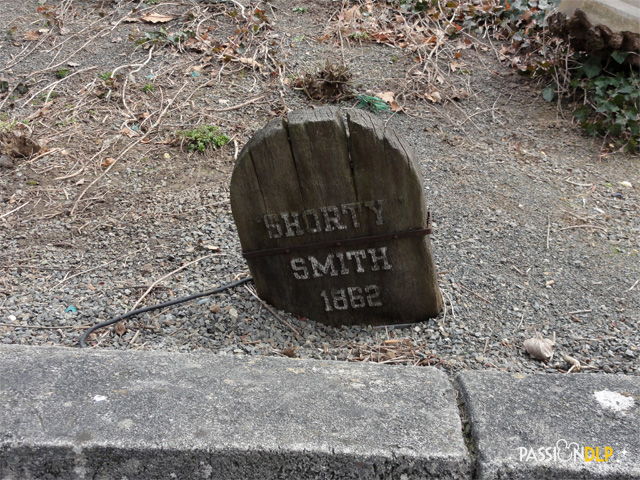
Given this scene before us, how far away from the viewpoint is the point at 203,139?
4.02 meters

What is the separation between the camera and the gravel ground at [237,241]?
250 cm

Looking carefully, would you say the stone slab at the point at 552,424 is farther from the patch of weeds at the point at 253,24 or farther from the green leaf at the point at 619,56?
the patch of weeds at the point at 253,24

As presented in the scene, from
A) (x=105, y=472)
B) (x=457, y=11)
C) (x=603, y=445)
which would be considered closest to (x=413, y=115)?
(x=457, y=11)

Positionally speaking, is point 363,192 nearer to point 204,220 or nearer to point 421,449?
point 421,449

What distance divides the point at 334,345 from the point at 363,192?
2.33 ft

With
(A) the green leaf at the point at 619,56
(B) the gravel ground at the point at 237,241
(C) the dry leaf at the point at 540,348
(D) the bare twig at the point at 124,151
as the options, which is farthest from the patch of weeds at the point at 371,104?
(C) the dry leaf at the point at 540,348

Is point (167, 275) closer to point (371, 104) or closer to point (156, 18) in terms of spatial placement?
point (371, 104)

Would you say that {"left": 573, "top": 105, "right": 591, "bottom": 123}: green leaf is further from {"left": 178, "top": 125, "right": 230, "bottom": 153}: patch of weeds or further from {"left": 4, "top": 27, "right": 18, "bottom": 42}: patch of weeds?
{"left": 4, "top": 27, "right": 18, "bottom": 42}: patch of weeds

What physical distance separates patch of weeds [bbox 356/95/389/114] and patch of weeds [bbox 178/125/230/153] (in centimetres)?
113

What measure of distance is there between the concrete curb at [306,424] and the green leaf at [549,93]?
11.1 feet

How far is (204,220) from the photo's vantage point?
3.36 metres

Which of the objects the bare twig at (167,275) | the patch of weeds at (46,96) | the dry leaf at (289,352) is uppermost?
the patch of weeds at (46,96)

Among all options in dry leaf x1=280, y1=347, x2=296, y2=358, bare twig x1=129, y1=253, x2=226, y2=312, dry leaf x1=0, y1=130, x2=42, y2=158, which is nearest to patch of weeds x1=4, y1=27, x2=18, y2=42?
dry leaf x1=0, y1=130, x2=42, y2=158

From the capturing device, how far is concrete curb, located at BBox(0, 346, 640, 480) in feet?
5.00
